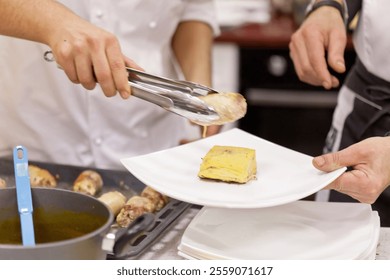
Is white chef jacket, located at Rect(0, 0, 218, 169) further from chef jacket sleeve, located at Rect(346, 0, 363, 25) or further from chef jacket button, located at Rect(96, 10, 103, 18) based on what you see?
chef jacket sleeve, located at Rect(346, 0, 363, 25)

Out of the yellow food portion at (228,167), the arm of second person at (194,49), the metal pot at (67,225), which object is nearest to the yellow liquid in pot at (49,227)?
the metal pot at (67,225)

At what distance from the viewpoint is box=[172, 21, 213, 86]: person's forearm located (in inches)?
74.9

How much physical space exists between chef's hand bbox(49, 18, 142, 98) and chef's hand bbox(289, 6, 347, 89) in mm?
494

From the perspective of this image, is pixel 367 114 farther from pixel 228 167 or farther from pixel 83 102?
pixel 83 102

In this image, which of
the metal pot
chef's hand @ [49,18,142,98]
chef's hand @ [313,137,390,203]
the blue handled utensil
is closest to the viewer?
the metal pot

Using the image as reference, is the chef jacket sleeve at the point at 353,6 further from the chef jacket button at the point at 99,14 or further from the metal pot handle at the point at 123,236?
the metal pot handle at the point at 123,236

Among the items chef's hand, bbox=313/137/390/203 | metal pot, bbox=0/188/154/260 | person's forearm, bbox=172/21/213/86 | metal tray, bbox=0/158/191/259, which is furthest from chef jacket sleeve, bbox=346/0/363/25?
metal pot, bbox=0/188/154/260

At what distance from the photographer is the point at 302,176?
47.1 inches

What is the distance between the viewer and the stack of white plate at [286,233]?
3.54ft

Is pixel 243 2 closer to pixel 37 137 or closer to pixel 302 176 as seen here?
pixel 37 137

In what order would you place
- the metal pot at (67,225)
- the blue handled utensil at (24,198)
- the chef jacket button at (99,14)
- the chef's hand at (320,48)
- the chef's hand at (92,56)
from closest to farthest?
the metal pot at (67,225) → the blue handled utensil at (24,198) → the chef's hand at (92,56) → the chef's hand at (320,48) → the chef jacket button at (99,14)

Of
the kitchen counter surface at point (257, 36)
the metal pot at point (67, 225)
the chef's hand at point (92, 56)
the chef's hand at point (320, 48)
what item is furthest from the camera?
the kitchen counter surface at point (257, 36)

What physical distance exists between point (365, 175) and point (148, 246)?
0.40 m

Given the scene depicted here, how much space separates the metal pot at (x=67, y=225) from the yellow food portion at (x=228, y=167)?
24 centimetres
